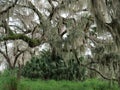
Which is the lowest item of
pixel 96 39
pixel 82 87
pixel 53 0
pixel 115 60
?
pixel 82 87

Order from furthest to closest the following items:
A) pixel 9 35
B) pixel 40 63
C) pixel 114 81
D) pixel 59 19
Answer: pixel 40 63, pixel 114 81, pixel 59 19, pixel 9 35

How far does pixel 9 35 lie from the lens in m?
10.4

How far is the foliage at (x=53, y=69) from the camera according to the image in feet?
49.3

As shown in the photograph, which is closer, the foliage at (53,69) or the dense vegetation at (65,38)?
the dense vegetation at (65,38)

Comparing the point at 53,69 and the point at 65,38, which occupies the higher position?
the point at 65,38

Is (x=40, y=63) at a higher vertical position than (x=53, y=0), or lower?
lower

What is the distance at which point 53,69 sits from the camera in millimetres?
15047

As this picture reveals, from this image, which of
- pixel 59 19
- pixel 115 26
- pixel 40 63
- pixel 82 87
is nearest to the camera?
pixel 115 26

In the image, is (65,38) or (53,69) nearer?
Answer: (65,38)

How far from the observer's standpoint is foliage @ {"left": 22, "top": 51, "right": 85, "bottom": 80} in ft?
49.3

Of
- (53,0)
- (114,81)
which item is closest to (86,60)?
(114,81)

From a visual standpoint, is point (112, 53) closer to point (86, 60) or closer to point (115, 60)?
point (115, 60)

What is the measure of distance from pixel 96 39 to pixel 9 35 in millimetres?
3466

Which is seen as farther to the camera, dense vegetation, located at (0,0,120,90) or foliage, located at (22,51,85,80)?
foliage, located at (22,51,85,80)
